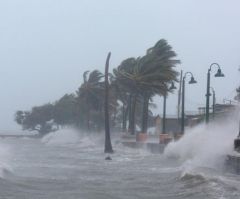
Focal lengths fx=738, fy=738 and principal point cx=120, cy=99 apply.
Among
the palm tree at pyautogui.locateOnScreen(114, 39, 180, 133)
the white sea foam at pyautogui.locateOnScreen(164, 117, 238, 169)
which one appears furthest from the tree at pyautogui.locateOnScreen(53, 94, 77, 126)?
the white sea foam at pyautogui.locateOnScreen(164, 117, 238, 169)

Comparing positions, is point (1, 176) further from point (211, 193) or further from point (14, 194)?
point (211, 193)

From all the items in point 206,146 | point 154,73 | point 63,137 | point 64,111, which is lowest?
point 63,137

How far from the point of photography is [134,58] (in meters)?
77.5

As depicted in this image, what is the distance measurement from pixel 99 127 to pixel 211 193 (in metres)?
91.1

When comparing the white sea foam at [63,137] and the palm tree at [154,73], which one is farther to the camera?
the white sea foam at [63,137]

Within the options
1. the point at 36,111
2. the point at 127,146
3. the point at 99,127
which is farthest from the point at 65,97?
the point at 127,146

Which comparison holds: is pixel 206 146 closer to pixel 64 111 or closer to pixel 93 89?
pixel 93 89

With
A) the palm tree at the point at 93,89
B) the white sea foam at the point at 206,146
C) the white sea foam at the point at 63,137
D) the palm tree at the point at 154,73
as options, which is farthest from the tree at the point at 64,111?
the white sea foam at the point at 206,146

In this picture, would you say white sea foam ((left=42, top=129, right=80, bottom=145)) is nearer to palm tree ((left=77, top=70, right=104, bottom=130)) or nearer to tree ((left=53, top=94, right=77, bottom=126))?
palm tree ((left=77, top=70, right=104, bottom=130))

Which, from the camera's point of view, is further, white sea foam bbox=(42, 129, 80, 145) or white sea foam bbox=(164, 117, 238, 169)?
white sea foam bbox=(42, 129, 80, 145)

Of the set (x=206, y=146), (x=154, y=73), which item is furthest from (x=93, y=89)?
(x=206, y=146)

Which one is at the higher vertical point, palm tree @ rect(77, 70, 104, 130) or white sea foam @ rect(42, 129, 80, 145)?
palm tree @ rect(77, 70, 104, 130)

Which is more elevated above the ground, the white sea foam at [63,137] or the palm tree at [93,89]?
the palm tree at [93,89]

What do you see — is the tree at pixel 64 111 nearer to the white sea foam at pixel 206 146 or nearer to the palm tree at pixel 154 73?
the palm tree at pixel 154 73
